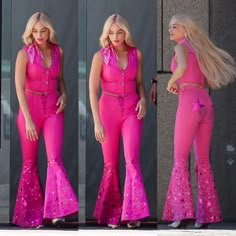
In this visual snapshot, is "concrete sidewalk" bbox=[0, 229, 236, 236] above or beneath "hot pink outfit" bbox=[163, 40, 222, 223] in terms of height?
beneath

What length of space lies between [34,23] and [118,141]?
4.27 feet

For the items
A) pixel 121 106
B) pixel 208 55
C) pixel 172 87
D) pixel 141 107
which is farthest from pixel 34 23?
pixel 208 55

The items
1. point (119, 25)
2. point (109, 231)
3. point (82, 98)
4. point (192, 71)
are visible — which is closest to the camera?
Answer: point (192, 71)

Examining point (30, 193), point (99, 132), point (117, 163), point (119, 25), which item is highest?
point (119, 25)

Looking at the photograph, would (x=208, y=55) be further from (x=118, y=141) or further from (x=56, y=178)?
(x=56, y=178)

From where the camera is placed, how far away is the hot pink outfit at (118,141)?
31.3 ft

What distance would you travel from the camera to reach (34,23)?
956 centimetres

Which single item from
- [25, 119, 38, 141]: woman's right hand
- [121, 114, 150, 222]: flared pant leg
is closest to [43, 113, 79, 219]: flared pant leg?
[25, 119, 38, 141]: woman's right hand

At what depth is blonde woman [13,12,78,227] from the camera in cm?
952

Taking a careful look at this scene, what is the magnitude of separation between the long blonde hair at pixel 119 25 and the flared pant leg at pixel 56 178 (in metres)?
0.77

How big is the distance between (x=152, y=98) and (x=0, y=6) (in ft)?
5.36

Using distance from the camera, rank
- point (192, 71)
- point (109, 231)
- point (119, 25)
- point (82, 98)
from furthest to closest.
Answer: point (82, 98) → point (109, 231) → point (119, 25) → point (192, 71)

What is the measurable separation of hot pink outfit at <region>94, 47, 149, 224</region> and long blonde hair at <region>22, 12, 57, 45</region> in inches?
18.7

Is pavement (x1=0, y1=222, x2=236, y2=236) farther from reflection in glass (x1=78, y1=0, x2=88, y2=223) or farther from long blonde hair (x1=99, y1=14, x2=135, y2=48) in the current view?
long blonde hair (x1=99, y1=14, x2=135, y2=48)
